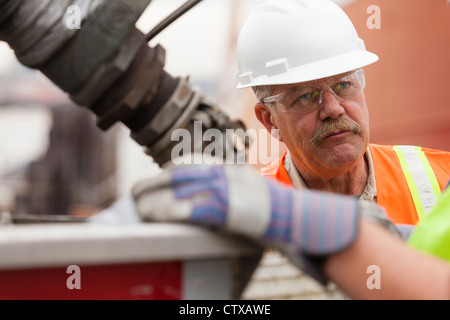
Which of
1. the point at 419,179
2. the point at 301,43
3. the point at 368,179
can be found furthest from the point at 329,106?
the point at 419,179

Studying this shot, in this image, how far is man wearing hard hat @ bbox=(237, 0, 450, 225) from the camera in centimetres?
224

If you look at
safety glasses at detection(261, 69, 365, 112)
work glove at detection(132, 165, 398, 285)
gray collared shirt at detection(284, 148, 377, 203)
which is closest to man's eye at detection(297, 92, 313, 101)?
safety glasses at detection(261, 69, 365, 112)

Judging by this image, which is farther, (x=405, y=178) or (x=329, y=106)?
(x=405, y=178)

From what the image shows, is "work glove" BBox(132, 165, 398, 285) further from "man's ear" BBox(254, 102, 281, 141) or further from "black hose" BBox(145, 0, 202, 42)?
"man's ear" BBox(254, 102, 281, 141)

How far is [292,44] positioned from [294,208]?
1.61m

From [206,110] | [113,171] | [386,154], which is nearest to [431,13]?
[386,154]

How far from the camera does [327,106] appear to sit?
222cm

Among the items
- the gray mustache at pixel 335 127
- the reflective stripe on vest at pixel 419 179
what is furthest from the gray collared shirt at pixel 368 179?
the gray mustache at pixel 335 127

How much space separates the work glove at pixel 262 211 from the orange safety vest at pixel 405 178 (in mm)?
1451

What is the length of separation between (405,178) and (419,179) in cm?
7

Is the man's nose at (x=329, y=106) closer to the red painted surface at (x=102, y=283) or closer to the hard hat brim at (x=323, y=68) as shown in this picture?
the hard hat brim at (x=323, y=68)

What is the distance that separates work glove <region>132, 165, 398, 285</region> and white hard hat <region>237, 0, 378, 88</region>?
142cm

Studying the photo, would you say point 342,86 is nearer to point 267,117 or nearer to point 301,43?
point 301,43

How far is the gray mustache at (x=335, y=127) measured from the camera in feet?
7.25
